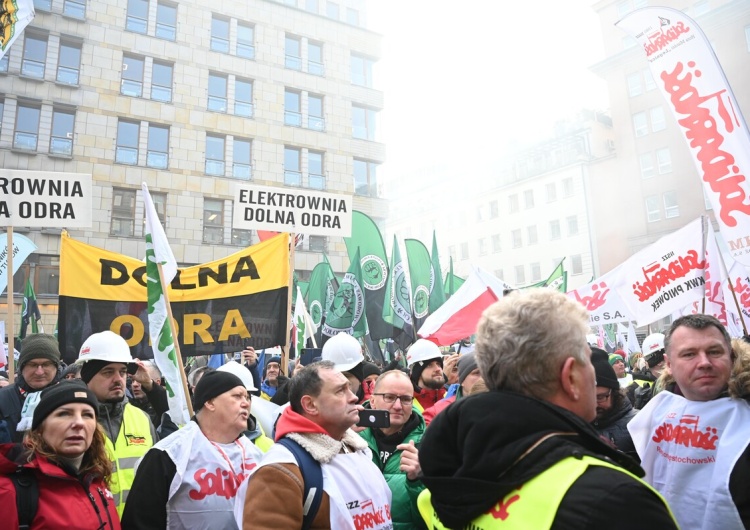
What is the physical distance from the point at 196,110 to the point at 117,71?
364cm

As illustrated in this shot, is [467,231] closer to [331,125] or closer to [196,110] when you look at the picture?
[331,125]

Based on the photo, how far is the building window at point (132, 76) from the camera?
23859 millimetres

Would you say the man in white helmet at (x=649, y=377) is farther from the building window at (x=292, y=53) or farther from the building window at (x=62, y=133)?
the building window at (x=292, y=53)

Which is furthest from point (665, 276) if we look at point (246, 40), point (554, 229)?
point (554, 229)

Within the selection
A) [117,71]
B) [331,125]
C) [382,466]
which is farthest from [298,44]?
[382,466]

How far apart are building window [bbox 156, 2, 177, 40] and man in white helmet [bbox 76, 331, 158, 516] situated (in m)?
25.3

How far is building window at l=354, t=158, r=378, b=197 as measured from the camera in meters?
28.7

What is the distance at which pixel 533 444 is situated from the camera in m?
1.28

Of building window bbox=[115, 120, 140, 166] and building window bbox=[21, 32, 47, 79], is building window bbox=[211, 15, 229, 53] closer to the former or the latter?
building window bbox=[115, 120, 140, 166]

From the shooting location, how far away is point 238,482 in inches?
117

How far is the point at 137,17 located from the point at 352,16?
39.7ft

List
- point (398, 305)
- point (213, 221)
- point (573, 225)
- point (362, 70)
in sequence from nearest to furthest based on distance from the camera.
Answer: point (398, 305) → point (213, 221) → point (362, 70) → point (573, 225)

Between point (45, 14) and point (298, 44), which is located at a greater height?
point (298, 44)

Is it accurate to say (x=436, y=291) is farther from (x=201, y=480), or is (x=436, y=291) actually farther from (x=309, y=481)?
(x=309, y=481)
